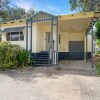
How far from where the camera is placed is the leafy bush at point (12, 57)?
1272 cm

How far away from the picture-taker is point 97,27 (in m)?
21.2

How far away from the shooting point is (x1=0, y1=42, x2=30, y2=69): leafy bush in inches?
501

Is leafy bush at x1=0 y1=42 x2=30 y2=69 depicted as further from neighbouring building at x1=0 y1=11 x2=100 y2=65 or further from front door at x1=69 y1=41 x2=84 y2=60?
front door at x1=69 y1=41 x2=84 y2=60

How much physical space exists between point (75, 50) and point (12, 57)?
9192mm

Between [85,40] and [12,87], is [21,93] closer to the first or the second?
[12,87]

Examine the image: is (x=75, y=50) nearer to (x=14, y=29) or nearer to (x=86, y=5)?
(x=86, y=5)

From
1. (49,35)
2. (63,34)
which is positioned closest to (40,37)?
(49,35)

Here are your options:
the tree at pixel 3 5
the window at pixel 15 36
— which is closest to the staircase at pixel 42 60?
the window at pixel 15 36

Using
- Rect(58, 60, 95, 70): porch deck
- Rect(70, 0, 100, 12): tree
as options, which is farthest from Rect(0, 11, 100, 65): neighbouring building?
Rect(70, 0, 100, 12): tree

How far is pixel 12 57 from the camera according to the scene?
42.5 feet

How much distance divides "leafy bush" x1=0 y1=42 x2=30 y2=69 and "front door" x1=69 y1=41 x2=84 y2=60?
7585 millimetres

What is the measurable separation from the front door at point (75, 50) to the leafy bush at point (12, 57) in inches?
299

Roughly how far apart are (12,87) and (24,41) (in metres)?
8.14

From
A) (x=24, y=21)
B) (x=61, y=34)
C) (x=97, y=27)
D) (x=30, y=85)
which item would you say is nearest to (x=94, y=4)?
(x=97, y=27)
